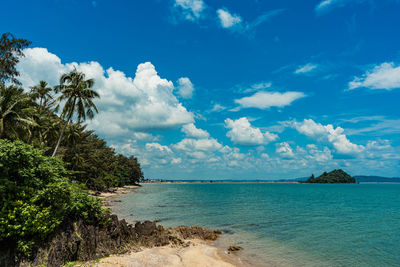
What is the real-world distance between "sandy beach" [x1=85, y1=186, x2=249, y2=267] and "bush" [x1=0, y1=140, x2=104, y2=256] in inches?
101

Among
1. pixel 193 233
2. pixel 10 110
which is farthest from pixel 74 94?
pixel 193 233

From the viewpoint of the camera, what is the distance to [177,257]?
51.2ft

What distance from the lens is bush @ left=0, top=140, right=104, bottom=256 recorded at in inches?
414

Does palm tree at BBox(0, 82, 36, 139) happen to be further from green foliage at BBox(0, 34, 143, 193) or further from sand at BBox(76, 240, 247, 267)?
sand at BBox(76, 240, 247, 267)

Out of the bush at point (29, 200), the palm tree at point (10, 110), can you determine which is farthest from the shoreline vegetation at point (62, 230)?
the palm tree at point (10, 110)

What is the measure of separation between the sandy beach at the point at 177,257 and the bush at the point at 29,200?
2563 millimetres

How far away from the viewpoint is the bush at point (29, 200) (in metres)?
10.5

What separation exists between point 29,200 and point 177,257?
9.33 meters

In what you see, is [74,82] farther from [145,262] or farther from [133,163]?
[133,163]

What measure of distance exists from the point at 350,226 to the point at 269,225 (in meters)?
10.1

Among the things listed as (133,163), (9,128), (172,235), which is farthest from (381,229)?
(133,163)

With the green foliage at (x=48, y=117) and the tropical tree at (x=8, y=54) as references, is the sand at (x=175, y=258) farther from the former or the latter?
the tropical tree at (x=8, y=54)

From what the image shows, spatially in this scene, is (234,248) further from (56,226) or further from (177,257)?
(56,226)

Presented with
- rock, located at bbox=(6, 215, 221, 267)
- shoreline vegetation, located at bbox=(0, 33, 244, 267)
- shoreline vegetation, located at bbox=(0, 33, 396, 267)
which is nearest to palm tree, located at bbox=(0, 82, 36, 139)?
shoreline vegetation, located at bbox=(0, 33, 244, 267)
